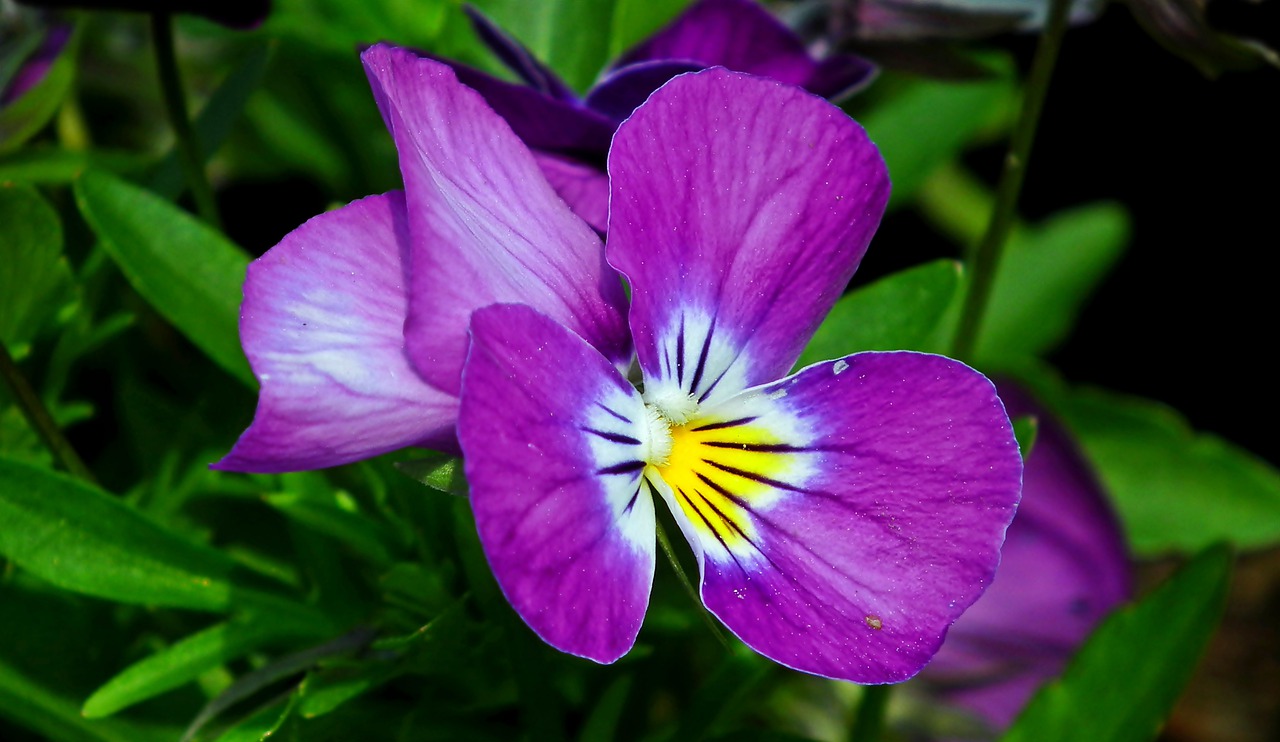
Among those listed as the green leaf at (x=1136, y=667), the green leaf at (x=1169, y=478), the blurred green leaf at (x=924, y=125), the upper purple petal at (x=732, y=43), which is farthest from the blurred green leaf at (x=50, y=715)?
the green leaf at (x=1169, y=478)

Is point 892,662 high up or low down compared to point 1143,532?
up

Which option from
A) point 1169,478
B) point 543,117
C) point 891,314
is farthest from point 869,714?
point 1169,478

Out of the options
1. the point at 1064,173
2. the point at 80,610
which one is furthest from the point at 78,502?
the point at 1064,173

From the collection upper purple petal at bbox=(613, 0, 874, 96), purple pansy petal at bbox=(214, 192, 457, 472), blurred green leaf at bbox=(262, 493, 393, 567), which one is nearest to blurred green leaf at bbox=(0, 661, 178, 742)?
blurred green leaf at bbox=(262, 493, 393, 567)

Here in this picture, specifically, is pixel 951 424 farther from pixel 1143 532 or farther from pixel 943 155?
pixel 1143 532

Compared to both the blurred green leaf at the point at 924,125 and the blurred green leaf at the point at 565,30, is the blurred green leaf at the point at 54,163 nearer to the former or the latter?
the blurred green leaf at the point at 565,30

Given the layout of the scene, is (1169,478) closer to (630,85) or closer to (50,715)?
(630,85)
